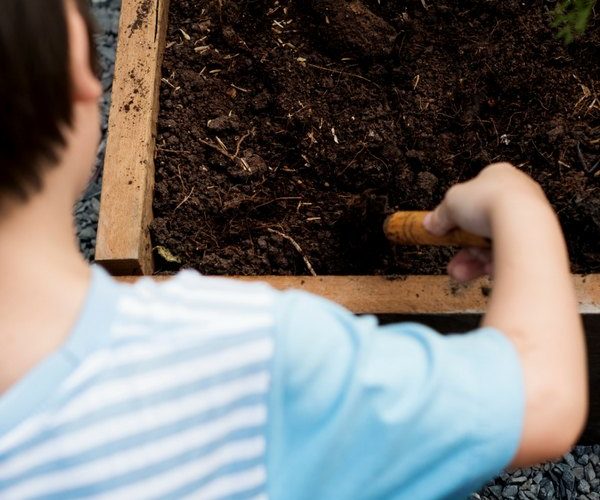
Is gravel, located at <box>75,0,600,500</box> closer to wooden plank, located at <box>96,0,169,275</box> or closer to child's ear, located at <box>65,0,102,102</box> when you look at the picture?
wooden plank, located at <box>96,0,169,275</box>

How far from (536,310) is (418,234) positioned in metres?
0.46

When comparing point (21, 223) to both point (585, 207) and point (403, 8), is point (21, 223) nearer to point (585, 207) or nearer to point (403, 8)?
point (585, 207)

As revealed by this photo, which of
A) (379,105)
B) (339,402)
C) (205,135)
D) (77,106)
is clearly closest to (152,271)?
(205,135)

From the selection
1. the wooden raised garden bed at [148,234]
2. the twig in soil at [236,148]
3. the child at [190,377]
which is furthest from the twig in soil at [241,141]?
the child at [190,377]

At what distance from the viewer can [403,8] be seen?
2.24 m

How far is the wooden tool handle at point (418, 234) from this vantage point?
4.13ft

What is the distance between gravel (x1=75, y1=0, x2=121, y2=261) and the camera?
2414 mm

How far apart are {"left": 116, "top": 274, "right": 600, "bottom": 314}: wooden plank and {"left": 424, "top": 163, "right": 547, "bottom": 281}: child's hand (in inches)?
8.2

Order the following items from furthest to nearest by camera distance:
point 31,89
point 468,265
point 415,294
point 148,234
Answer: point 148,234 < point 415,294 < point 468,265 < point 31,89

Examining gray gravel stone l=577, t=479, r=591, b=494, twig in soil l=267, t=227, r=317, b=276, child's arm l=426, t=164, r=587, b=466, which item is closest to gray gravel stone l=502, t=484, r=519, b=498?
gray gravel stone l=577, t=479, r=591, b=494

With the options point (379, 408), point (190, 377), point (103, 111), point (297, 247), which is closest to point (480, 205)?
point (379, 408)

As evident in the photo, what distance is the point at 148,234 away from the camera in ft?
6.18

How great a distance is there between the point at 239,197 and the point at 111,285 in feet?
3.56

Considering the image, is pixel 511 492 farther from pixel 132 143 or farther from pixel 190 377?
pixel 190 377
